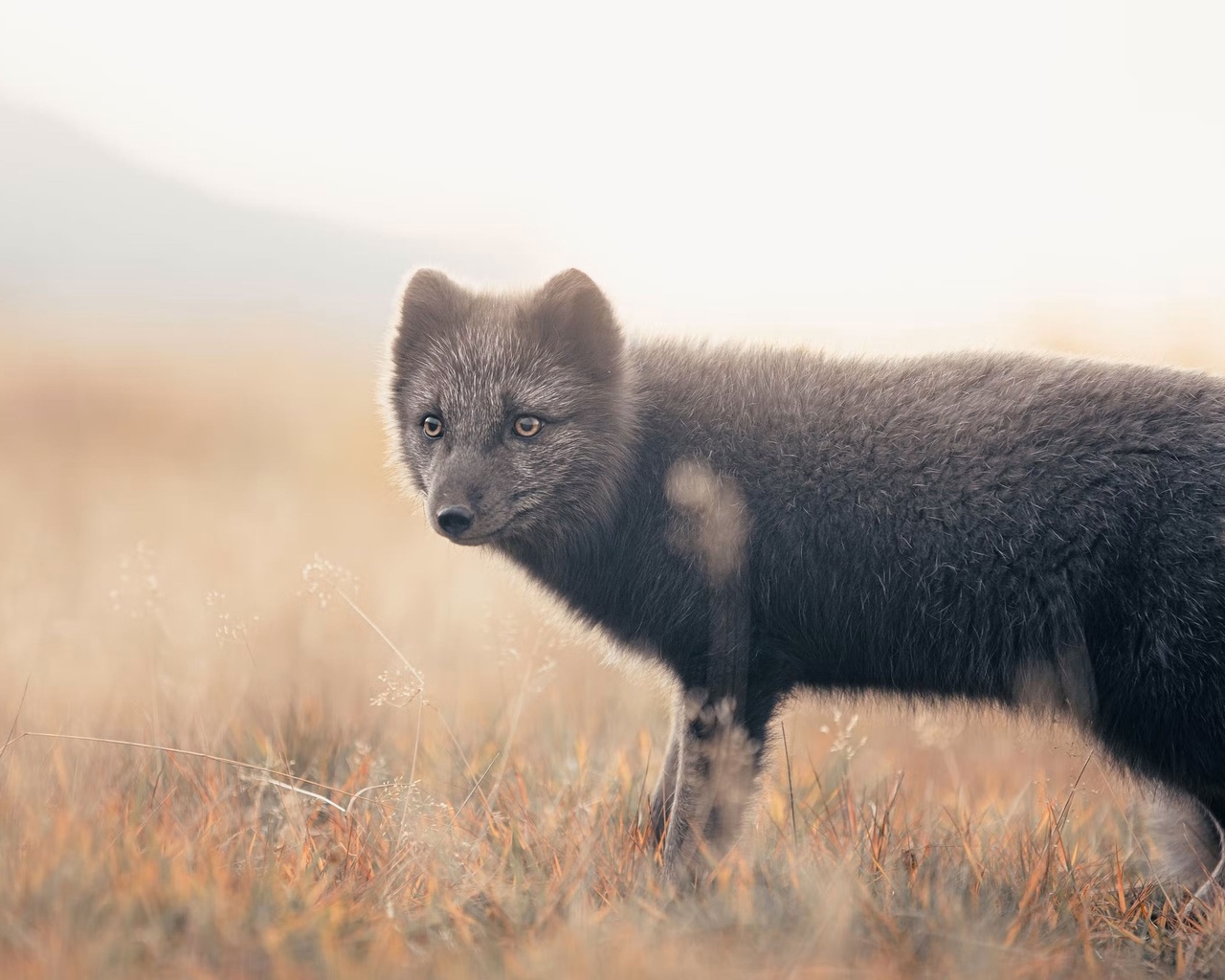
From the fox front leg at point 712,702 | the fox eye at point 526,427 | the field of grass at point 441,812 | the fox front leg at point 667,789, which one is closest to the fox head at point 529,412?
the fox eye at point 526,427

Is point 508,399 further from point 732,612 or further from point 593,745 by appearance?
point 593,745

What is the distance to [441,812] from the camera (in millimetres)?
3469

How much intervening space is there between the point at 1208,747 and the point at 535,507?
2.30m

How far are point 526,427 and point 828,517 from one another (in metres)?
1.13

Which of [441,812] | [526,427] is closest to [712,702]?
[441,812]

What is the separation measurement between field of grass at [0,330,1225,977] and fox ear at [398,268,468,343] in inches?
38.9

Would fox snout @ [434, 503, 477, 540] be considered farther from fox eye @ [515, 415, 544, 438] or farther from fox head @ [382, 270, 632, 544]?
fox eye @ [515, 415, 544, 438]

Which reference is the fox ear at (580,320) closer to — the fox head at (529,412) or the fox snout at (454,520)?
the fox head at (529,412)

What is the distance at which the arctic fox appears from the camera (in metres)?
3.38

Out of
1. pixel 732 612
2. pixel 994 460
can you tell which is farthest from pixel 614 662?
pixel 994 460

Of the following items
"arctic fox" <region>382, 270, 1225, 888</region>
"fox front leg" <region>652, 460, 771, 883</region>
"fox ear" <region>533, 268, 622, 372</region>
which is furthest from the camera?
"fox ear" <region>533, 268, 622, 372</region>

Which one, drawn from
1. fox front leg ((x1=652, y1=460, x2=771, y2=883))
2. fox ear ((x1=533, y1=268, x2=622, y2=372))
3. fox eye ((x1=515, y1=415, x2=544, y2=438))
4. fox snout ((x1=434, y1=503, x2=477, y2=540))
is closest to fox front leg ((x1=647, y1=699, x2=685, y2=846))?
fox front leg ((x1=652, y1=460, x2=771, y2=883))

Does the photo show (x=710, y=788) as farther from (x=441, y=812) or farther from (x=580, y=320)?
(x=580, y=320)

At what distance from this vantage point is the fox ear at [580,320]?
13.5 ft
